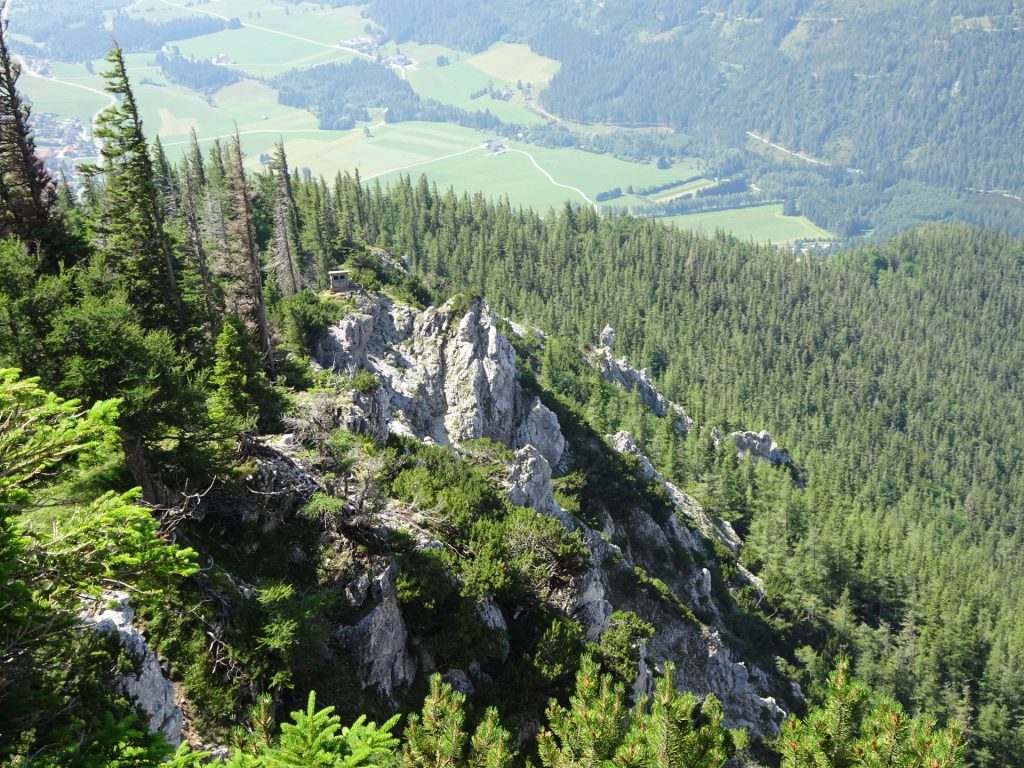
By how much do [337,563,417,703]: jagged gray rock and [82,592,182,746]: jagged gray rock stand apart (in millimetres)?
9154

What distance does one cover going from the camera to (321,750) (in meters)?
12.6

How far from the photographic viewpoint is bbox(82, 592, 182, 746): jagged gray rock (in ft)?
56.4

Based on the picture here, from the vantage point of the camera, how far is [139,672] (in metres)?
17.2

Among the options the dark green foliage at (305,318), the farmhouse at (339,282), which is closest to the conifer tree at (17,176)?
the dark green foliage at (305,318)

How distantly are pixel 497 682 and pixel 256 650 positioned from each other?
12825 mm

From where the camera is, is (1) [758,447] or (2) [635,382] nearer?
(1) [758,447]

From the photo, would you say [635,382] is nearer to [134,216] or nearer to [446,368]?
[446,368]

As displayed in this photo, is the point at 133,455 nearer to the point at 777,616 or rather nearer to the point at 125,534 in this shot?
the point at 125,534

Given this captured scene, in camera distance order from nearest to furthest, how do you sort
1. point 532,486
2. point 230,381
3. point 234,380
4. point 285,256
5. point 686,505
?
1. point 230,381
2. point 234,380
3. point 532,486
4. point 285,256
5. point 686,505

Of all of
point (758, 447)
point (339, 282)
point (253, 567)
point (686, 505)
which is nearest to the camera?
point (253, 567)

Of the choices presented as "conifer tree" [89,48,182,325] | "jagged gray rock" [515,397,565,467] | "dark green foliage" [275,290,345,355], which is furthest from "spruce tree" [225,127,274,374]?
"jagged gray rock" [515,397,565,467]

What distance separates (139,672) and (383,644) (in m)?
12.8

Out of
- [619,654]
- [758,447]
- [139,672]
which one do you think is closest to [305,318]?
[619,654]

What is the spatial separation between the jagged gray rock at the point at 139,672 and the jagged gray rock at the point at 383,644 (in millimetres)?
9154
